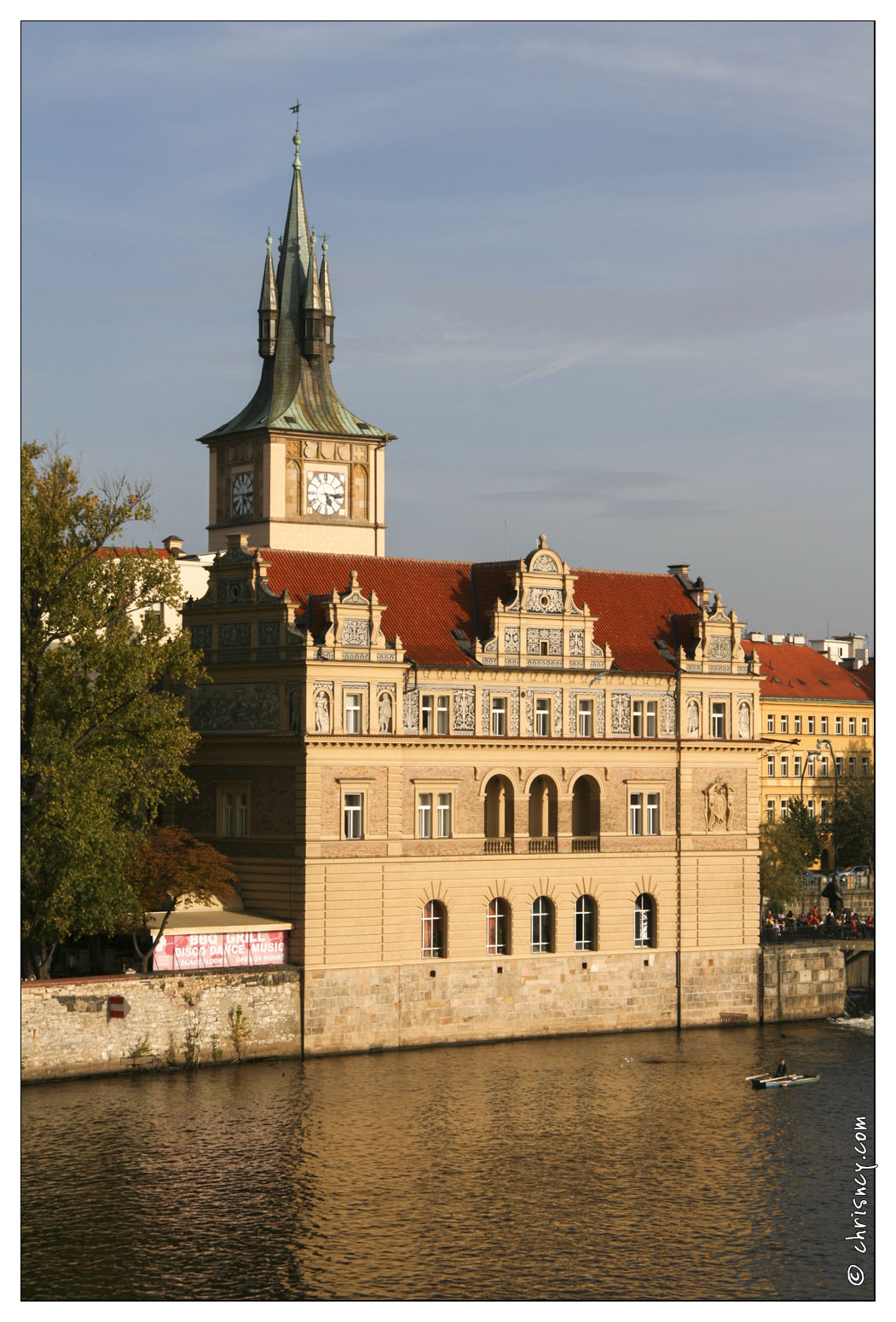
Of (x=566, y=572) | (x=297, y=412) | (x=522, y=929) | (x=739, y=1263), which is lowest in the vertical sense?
(x=739, y=1263)

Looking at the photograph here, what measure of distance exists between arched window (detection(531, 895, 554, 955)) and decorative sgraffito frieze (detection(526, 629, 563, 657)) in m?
9.11

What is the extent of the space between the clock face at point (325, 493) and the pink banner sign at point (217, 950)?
28.9 meters

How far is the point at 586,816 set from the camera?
85000mm

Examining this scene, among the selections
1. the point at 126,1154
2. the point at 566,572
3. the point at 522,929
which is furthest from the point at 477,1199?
the point at 566,572

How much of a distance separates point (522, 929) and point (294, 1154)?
22.6m

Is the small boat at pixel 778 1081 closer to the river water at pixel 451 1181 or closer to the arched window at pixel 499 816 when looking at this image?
the river water at pixel 451 1181

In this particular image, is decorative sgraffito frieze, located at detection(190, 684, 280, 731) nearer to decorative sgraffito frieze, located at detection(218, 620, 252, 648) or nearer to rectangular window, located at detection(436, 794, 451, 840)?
decorative sgraffito frieze, located at detection(218, 620, 252, 648)

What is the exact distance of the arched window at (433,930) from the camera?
7862 cm

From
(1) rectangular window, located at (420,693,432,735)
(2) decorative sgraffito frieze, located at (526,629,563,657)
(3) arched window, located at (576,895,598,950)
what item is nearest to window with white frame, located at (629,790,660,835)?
(3) arched window, located at (576,895,598,950)

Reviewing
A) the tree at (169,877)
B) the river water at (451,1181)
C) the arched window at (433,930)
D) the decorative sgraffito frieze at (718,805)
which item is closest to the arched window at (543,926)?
the arched window at (433,930)

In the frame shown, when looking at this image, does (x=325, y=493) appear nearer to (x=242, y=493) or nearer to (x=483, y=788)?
(x=242, y=493)
